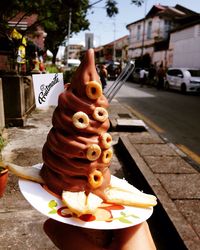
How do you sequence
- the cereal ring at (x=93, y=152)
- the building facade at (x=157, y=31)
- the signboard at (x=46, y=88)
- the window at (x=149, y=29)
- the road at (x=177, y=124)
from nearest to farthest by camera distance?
the cereal ring at (x=93, y=152) < the signboard at (x=46, y=88) < the road at (x=177, y=124) < the building facade at (x=157, y=31) < the window at (x=149, y=29)

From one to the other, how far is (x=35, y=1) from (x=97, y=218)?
9.68 metres

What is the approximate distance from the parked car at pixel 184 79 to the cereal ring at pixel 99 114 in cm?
2074

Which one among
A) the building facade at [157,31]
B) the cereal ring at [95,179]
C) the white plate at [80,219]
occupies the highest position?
the building facade at [157,31]

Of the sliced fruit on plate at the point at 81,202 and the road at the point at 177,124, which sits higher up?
the sliced fruit on plate at the point at 81,202

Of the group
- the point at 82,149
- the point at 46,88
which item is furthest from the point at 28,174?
the point at 46,88

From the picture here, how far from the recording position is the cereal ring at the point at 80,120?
1570 millimetres

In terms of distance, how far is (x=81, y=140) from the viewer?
5.21ft

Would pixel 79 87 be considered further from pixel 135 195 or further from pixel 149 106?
pixel 149 106

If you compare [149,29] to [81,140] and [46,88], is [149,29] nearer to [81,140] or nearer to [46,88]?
[46,88]

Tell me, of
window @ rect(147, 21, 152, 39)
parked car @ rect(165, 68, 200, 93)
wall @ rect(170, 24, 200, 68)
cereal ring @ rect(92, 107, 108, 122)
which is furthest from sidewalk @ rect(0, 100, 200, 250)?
window @ rect(147, 21, 152, 39)

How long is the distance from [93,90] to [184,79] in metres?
21.3

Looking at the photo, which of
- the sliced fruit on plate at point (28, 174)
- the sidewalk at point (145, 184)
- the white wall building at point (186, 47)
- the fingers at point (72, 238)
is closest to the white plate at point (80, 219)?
the sliced fruit on plate at point (28, 174)

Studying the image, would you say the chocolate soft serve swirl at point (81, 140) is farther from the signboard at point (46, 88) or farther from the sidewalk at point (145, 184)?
the sidewalk at point (145, 184)

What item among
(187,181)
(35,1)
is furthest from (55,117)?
(35,1)
